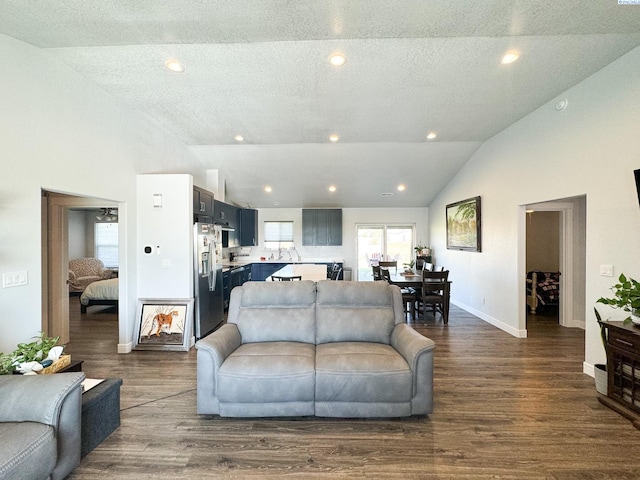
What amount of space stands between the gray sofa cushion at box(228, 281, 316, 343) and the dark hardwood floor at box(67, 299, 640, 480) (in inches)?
27.3

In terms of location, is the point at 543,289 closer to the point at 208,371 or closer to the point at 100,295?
the point at 208,371

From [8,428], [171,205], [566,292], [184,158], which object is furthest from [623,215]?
[184,158]

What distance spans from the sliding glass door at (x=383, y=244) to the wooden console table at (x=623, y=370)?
574cm

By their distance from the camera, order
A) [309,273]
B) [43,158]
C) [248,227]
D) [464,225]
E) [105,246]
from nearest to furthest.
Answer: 1. [43,158]
2. [309,273]
3. [464,225]
4. [248,227]
5. [105,246]

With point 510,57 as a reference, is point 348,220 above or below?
below

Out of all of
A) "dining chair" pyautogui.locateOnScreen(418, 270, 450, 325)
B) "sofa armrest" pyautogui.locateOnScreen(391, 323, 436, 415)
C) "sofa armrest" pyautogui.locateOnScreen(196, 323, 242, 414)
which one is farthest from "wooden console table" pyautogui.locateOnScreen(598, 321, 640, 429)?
"sofa armrest" pyautogui.locateOnScreen(196, 323, 242, 414)

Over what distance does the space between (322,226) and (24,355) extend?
6461mm

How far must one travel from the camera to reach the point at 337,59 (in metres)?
2.70

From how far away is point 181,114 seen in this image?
3.90m

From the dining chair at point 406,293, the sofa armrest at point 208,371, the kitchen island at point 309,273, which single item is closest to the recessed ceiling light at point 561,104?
the dining chair at point 406,293

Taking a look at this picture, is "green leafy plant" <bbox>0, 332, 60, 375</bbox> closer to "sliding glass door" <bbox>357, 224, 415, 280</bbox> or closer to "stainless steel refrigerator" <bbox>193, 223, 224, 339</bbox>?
"stainless steel refrigerator" <bbox>193, 223, 224, 339</bbox>

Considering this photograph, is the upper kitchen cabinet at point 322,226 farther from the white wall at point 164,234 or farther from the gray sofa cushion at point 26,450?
the gray sofa cushion at point 26,450

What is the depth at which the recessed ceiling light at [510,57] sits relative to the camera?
8.59 feet

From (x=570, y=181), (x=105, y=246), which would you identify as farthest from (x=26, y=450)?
(x=105, y=246)
